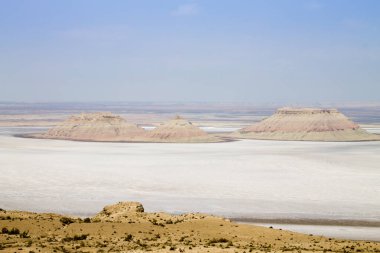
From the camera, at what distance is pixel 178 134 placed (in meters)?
108

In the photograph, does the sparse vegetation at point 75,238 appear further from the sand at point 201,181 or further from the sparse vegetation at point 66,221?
the sand at point 201,181

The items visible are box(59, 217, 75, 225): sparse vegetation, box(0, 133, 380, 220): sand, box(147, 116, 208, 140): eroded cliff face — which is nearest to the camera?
box(59, 217, 75, 225): sparse vegetation

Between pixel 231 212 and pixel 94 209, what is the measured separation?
837 centimetres

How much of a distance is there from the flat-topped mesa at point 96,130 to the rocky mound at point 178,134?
160 inches

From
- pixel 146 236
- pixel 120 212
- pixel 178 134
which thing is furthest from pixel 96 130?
pixel 146 236

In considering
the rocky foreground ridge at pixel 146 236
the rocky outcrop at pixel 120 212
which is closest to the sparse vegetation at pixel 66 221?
the rocky foreground ridge at pixel 146 236

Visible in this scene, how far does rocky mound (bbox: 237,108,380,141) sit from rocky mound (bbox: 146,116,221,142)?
1406cm

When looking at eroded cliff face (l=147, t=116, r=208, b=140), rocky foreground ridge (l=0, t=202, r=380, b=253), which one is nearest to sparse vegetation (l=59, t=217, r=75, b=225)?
rocky foreground ridge (l=0, t=202, r=380, b=253)

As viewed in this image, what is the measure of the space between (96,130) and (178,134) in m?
14.9

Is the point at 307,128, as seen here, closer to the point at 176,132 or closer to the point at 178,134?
the point at 178,134

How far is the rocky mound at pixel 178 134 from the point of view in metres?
106

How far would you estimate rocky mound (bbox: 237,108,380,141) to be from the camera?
113312 millimetres

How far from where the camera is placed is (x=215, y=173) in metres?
A: 58.1

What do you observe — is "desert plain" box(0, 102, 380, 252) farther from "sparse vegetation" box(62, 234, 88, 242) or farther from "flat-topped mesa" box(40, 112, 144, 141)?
"flat-topped mesa" box(40, 112, 144, 141)
